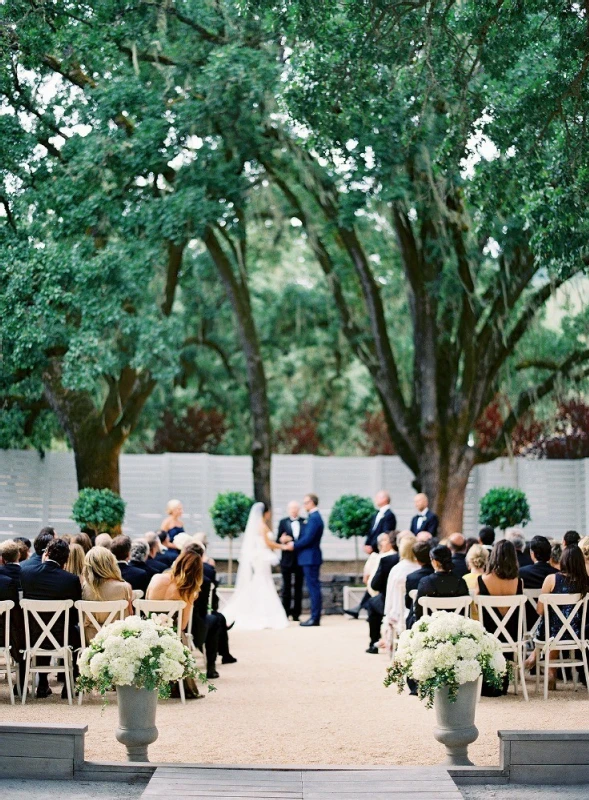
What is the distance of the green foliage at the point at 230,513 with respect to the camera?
50.8 feet

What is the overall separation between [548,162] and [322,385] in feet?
35.1

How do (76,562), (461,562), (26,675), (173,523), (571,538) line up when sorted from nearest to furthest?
(26,675) < (76,562) < (571,538) < (461,562) < (173,523)

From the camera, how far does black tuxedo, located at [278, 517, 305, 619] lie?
14.5 meters

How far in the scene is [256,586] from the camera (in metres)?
14.2

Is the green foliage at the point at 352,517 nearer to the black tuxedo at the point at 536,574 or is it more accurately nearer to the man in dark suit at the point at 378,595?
the man in dark suit at the point at 378,595

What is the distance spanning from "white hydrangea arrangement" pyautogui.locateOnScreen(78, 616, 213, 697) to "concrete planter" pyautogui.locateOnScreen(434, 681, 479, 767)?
140 centimetres

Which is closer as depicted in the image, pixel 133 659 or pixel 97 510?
pixel 133 659

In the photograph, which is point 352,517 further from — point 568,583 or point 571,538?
point 568,583

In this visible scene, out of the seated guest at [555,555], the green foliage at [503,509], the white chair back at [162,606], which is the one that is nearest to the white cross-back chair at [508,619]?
the seated guest at [555,555]

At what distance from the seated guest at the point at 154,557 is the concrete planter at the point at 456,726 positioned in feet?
13.9

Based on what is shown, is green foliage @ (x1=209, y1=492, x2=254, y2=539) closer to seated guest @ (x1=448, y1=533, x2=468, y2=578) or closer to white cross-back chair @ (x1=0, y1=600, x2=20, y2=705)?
seated guest @ (x1=448, y1=533, x2=468, y2=578)

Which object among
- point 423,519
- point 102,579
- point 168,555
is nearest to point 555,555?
point 168,555

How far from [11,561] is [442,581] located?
341cm

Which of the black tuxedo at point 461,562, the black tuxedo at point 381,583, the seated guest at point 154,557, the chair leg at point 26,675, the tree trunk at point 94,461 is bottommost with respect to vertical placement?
the chair leg at point 26,675
